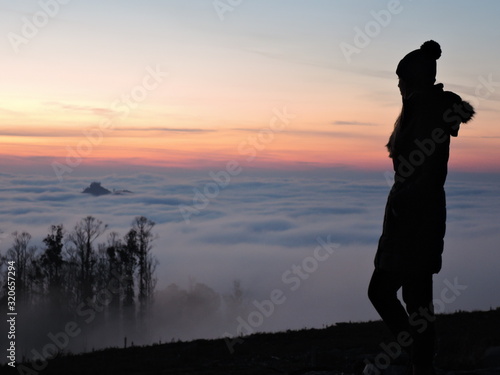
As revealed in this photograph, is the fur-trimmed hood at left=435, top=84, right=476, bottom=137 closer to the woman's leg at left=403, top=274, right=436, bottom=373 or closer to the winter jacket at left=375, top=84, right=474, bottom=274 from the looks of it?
the winter jacket at left=375, top=84, right=474, bottom=274

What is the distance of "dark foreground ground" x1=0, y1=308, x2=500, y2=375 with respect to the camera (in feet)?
40.8

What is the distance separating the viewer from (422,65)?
5.38 meters

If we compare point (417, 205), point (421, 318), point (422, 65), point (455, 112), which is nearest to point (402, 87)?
point (422, 65)

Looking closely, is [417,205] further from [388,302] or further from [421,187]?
[388,302]

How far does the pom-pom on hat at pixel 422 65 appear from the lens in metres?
5.38

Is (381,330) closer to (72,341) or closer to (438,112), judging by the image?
(438,112)

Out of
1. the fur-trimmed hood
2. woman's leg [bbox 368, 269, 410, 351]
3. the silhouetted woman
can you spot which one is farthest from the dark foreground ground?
the fur-trimmed hood

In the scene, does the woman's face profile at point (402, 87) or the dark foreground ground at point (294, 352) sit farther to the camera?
the dark foreground ground at point (294, 352)

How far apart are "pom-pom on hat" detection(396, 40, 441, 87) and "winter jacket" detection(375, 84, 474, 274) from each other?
4.0 inches

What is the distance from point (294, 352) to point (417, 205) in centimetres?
1421

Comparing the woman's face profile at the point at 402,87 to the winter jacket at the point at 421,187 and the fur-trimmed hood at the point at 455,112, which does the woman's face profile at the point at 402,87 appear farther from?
the fur-trimmed hood at the point at 455,112

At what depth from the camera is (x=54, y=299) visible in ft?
210

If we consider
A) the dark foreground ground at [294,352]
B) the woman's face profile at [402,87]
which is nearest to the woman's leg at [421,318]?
the woman's face profile at [402,87]

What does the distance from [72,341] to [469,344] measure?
199 feet
